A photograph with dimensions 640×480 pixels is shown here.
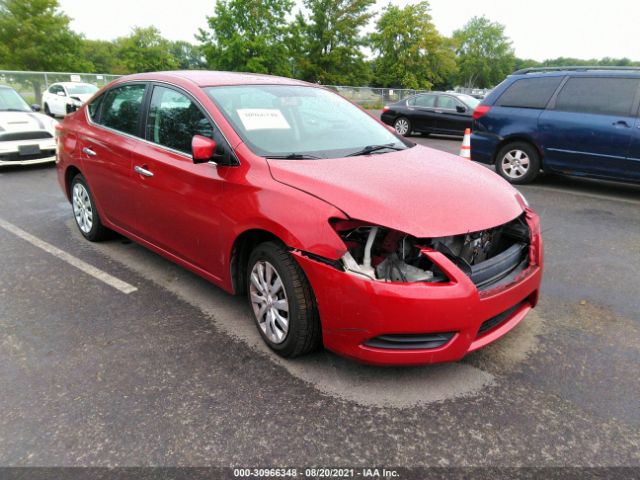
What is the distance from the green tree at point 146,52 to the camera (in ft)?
222

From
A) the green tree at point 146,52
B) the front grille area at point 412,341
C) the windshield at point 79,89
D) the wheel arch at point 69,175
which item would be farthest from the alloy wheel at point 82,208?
the green tree at point 146,52

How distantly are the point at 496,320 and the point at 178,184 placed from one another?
222 centimetres

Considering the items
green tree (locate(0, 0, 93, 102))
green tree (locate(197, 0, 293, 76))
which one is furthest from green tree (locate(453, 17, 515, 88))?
green tree (locate(0, 0, 93, 102))

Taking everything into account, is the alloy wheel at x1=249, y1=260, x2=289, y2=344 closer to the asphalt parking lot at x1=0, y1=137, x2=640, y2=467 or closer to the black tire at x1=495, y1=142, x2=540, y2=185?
the asphalt parking lot at x1=0, y1=137, x2=640, y2=467

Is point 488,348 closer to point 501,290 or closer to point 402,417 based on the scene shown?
point 501,290

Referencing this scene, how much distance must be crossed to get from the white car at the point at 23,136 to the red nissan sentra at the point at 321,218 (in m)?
5.56

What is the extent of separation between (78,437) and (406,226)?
1.83 metres

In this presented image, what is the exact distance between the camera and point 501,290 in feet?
8.27

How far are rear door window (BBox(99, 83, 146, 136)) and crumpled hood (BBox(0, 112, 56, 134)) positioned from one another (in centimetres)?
519

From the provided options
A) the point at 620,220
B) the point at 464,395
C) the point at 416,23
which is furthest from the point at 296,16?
the point at 464,395

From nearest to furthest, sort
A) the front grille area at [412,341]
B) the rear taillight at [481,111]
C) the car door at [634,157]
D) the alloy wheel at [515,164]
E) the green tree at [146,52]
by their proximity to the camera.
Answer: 1. the front grille area at [412,341]
2. the car door at [634,157]
3. the alloy wheel at [515,164]
4. the rear taillight at [481,111]
5. the green tree at [146,52]

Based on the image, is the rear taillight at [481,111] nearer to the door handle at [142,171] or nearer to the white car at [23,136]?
the door handle at [142,171]

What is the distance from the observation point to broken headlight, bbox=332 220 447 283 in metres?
2.38

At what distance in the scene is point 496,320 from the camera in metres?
2.60
